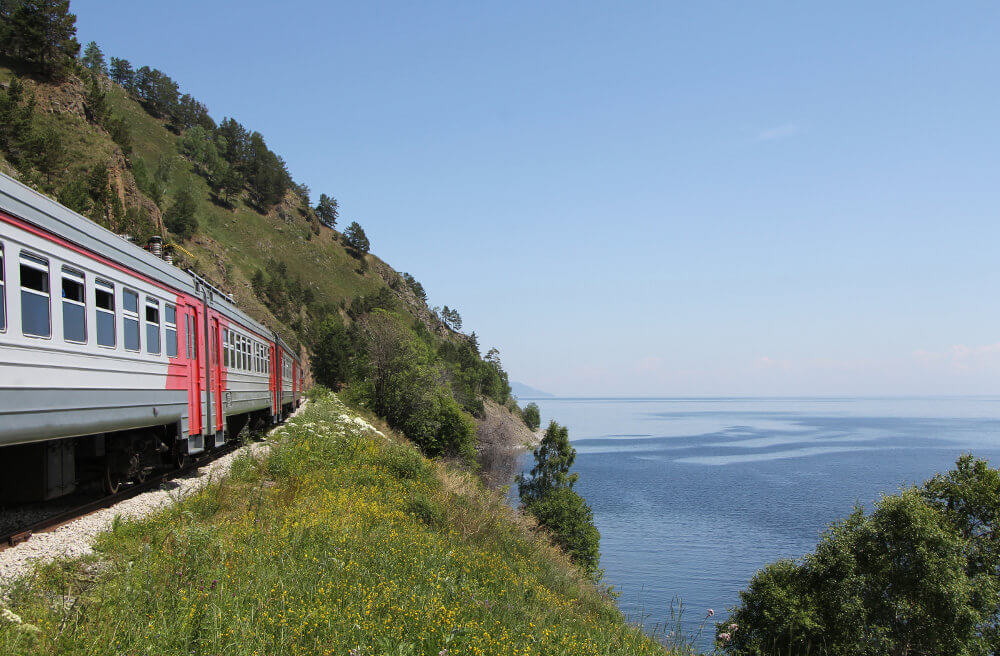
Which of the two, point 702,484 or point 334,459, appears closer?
point 334,459

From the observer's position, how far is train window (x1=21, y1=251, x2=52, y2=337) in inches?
260

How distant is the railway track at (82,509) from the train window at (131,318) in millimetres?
2252

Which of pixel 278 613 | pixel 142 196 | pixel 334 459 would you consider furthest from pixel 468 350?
pixel 278 613

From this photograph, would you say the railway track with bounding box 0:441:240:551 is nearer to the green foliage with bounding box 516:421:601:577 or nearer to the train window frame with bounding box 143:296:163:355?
the train window frame with bounding box 143:296:163:355

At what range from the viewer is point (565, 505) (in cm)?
4703

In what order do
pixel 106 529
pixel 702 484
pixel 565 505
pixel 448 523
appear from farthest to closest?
pixel 702 484
pixel 565 505
pixel 448 523
pixel 106 529

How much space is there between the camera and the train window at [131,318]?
30.2 ft

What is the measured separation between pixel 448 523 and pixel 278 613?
23.9ft

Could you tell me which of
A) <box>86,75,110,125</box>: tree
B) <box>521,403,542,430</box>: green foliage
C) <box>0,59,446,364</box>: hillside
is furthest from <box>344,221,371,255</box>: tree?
<box>86,75,110,125</box>: tree

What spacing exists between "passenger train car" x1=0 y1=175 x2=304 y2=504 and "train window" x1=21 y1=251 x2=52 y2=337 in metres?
0.01

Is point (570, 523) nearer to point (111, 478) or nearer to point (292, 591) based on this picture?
point (111, 478)

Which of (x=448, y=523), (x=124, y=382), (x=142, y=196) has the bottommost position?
(x=448, y=523)

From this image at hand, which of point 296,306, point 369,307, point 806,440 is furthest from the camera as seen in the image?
point 806,440

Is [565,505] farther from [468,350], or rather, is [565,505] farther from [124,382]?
[468,350]
